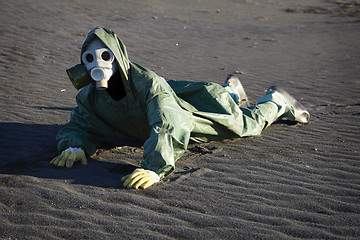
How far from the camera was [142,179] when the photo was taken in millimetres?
3729

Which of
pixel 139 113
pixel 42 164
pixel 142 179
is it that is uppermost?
pixel 139 113

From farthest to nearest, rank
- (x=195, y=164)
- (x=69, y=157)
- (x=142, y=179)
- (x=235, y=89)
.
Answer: (x=235, y=89) < (x=195, y=164) < (x=69, y=157) < (x=142, y=179)

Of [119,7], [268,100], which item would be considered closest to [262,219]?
[268,100]

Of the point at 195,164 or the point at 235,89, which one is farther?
the point at 235,89

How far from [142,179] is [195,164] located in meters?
0.86

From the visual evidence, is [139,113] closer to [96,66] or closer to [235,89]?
[96,66]

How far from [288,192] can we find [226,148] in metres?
1.21

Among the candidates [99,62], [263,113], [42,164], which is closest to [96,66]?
[99,62]

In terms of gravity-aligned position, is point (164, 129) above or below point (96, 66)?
below

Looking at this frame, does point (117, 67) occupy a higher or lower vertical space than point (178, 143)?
higher

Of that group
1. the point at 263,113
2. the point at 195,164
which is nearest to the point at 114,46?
the point at 195,164

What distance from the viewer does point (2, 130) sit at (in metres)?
5.28

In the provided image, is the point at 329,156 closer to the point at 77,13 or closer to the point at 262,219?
the point at 262,219

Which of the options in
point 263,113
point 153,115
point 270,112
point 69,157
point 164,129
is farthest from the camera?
point 270,112
